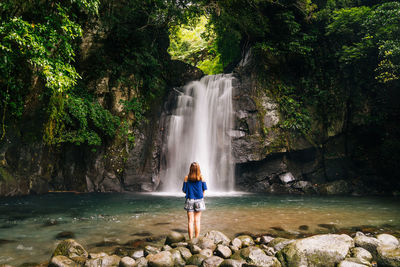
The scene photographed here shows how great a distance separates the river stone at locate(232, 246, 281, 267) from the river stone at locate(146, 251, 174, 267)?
1144 mm

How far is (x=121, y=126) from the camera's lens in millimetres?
15938

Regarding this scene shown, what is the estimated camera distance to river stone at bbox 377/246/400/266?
171 inches

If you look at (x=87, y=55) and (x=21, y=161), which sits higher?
(x=87, y=55)

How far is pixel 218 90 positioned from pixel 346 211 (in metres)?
11.1

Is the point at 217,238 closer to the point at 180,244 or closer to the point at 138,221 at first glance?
the point at 180,244

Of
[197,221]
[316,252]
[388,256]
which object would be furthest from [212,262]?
[388,256]

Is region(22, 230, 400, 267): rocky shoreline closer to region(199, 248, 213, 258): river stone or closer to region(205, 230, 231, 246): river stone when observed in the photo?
region(199, 248, 213, 258): river stone

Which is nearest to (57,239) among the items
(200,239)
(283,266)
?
(200,239)

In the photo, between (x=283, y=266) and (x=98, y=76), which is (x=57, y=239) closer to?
(x=283, y=266)

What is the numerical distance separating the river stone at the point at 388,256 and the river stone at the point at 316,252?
48 centimetres

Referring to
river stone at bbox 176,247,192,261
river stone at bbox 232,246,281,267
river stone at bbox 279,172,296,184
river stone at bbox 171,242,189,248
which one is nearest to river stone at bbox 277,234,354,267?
river stone at bbox 232,246,281,267

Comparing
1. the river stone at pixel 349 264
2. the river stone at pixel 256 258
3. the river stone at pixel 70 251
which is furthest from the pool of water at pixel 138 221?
the river stone at pixel 349 264

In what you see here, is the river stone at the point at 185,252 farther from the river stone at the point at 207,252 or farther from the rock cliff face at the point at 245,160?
the rock cliff face at the point at 245,160

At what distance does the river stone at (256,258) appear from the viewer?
14.5ft
